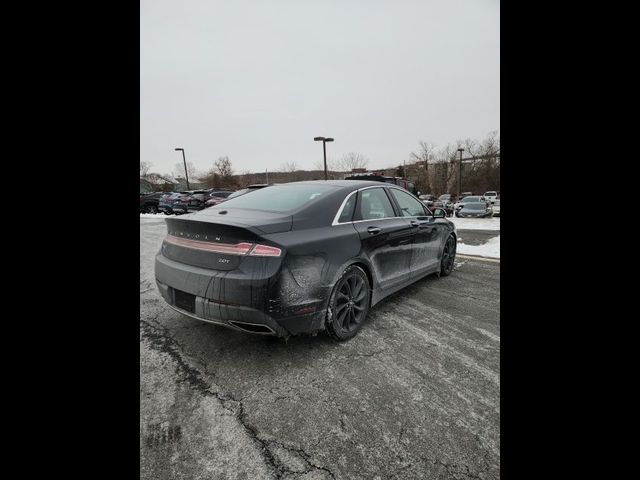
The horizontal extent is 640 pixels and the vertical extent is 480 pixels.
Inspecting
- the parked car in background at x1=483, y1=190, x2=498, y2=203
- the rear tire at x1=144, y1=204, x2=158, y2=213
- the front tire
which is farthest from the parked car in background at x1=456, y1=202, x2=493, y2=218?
the rear tire at x1=144, y1=204, x2=158, y2=213

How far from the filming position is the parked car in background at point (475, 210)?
797 inches

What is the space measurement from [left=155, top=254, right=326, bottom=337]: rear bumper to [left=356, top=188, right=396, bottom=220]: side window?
1.20m

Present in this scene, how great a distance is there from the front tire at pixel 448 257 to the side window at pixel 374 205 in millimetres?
1752

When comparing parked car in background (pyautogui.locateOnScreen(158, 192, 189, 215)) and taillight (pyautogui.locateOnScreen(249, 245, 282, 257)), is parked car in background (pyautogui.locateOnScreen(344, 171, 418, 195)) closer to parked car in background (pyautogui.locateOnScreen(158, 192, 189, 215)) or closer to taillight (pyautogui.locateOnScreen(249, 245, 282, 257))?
taillight (pyautogui.locateOnScreen(249, 245, 282, 257))

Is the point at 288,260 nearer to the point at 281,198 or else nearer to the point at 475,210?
the point at 281,198

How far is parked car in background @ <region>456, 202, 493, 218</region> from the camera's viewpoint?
797 inches

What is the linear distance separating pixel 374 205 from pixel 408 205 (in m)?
0.91

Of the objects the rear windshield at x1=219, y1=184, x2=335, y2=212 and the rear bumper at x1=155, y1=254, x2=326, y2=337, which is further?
the rear windshield at x1=219, y1=184, x2=335, y2=212

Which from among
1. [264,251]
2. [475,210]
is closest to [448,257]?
[264,251]
